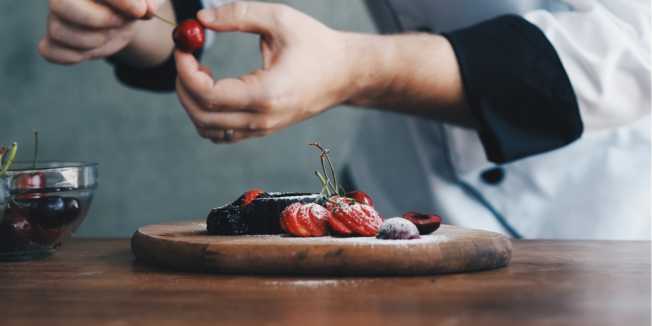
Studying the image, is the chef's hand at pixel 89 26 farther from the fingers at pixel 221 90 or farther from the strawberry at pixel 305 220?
the strawberry at pixel 305 220

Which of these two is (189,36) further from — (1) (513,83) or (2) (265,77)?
(1) (513,83)

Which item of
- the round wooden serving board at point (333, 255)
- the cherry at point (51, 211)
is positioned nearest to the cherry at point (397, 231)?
the round wooden serving board at point (333, 255)

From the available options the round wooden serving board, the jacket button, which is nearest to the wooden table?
the round wooden serving board

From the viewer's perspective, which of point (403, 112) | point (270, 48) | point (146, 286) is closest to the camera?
point (146, 286)

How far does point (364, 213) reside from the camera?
0.83m

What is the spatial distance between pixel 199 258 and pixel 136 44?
0.76 m

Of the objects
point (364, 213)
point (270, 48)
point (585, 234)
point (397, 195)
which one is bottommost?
point (585, 234)

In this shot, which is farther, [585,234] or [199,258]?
[585,234]

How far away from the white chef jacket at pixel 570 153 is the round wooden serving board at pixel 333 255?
48cm

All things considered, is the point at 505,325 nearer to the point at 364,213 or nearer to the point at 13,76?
the point at 364,213

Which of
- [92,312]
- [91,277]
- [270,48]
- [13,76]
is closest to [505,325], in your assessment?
[92,312]

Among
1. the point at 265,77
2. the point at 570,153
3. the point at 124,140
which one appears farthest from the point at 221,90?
the point at 124,140

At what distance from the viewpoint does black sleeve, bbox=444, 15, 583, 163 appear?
1.13 metres

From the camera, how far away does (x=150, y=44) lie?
4.69 feet
